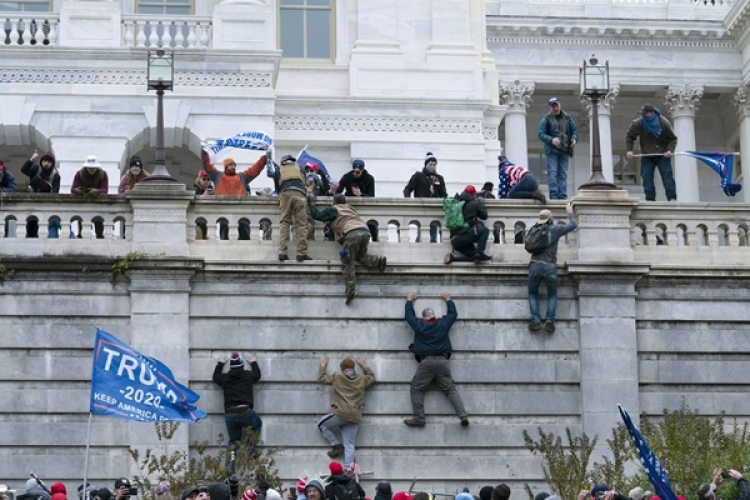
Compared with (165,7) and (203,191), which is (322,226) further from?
(165,7)

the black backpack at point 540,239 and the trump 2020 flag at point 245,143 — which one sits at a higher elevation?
the trump 2020 flag at point 245,143

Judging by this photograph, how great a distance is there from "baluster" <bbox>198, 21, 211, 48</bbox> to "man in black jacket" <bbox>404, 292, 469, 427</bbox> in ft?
40.9

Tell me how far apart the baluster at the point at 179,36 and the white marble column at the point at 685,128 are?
89.1ft

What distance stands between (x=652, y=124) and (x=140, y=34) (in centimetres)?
1233

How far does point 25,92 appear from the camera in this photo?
48.8 metres

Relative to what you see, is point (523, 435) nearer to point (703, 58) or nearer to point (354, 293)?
point (354, 293)

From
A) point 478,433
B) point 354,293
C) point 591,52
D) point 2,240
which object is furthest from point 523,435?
point 591,52

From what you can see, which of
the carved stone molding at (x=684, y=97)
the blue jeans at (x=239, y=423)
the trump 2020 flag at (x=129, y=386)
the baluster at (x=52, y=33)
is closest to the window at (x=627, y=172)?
the carved stone molding at (x=684, y=97)

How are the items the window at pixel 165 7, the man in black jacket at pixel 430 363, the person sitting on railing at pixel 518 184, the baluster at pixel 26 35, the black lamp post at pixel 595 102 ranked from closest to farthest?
the man in black jacket at pixel 430 363, the black lamp post at pixel 595 102, the person sitting on railing at pixel 518 184, the baluster at pixel 26 35, the window at pixel 165 7

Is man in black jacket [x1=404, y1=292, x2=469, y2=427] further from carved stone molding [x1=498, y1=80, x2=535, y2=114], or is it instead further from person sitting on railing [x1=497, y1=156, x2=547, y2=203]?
carved stone molding [x1=498, y1=80, x2=535, y2=114]

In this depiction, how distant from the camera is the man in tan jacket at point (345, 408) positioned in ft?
127

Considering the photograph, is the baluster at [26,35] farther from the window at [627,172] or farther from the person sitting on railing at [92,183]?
the window at [627,172]

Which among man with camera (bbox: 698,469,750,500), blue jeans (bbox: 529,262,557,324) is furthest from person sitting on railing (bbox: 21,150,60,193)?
man with camera (bbox: 698,469,750,500)

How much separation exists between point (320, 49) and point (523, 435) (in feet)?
56.3
